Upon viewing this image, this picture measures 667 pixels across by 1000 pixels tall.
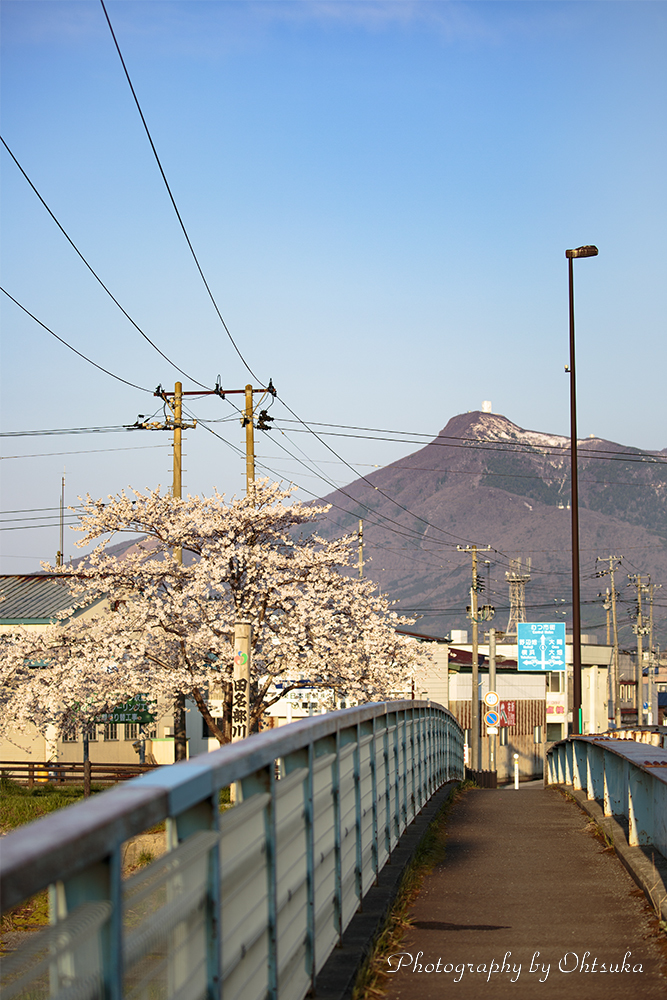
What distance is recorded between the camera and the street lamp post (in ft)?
87.3

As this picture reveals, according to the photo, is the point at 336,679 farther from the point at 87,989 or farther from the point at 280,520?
the point at 87,989

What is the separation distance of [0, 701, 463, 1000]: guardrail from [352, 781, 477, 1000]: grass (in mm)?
257

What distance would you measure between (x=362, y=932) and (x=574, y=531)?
2233 centimetres

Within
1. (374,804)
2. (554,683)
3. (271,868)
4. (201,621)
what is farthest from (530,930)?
(554,683)

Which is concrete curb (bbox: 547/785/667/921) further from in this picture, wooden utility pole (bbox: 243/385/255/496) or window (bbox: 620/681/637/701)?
window (bbox: 620/681/637/701)

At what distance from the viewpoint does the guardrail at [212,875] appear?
7.10 feet

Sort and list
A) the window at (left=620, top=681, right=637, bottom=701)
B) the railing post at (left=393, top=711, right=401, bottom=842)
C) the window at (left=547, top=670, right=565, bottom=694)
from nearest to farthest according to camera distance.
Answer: the railing post at (left=393, top=711, right=401, bottom=842) < the window at (left=547, top=670, right=565, bottom=694) < the window at (left=620, top=681, right=637, bottom=701)

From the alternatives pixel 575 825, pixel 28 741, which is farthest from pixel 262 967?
pixel 28 741

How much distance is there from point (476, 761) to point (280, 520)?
3739cm

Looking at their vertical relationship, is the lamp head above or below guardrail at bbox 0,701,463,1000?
above

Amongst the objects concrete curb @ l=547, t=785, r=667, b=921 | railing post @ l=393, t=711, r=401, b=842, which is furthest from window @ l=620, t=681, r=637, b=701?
railing post @ l=393, t=711, r=401, b=842

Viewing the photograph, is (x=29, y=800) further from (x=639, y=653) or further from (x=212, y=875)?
(x=639, y=653)

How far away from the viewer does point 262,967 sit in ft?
13.1

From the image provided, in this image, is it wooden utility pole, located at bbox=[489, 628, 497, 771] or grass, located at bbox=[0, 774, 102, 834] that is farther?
wooden utility pole, located at bbox=[489, 628, 497, 771]
